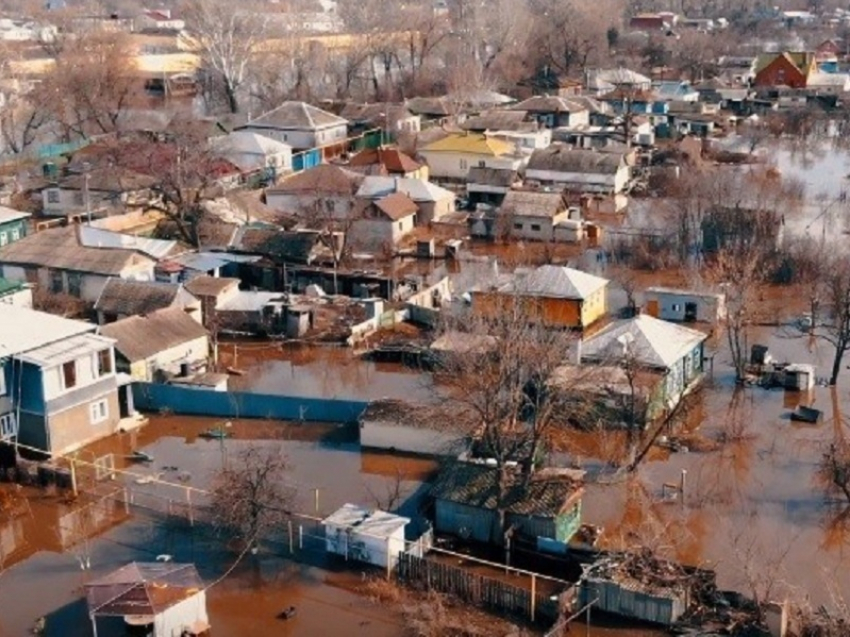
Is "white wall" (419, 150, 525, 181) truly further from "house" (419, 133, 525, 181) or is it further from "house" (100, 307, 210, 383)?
"house" (100, 307, 210, 383)

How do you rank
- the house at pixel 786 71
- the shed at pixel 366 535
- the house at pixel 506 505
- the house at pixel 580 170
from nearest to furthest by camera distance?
the shed at pixel 366 535
the house at pixel 506 505
the house at pixel 580 170
the house at pixel 786 71

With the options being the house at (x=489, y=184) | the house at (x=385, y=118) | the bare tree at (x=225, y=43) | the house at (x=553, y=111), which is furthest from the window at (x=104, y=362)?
the bare tree at (x=225, y=43)

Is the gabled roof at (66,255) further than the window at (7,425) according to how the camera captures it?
Yes

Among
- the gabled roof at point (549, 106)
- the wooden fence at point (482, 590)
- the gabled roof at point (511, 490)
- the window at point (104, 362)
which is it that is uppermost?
the gabled roof at point (549, 106)

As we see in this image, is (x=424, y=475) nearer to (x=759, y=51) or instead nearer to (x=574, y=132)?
(x=574, y=132)

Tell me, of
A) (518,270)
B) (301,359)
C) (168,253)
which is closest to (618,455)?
(301,359)

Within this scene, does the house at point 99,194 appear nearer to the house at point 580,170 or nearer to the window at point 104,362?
the house at point 580,170

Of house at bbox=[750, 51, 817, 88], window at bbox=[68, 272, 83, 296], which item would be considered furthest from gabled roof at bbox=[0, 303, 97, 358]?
house at bbox=[750, 51, 817, 88]
